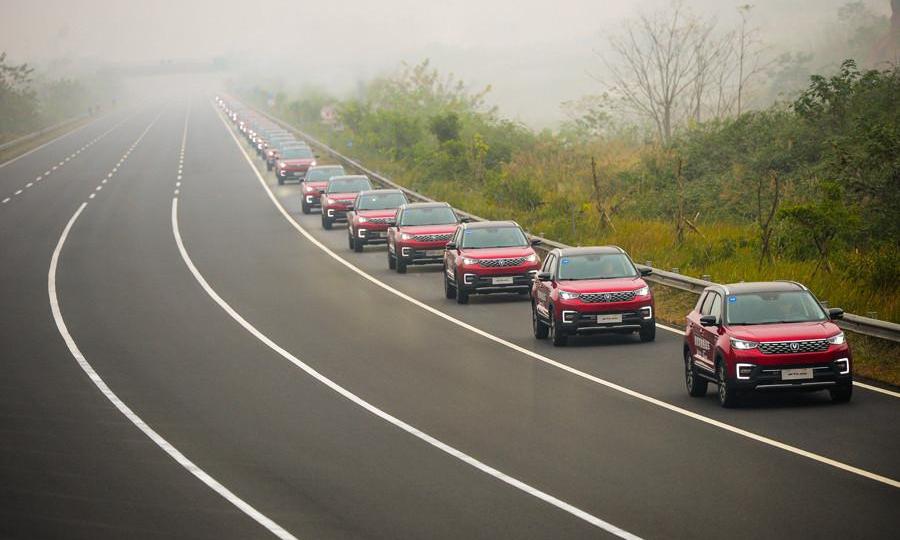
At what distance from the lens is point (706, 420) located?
1645cm

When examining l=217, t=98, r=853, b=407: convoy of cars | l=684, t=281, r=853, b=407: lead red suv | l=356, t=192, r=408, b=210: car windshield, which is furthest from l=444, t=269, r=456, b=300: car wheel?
l=684, t=281, r=853, b=407: lead red suv

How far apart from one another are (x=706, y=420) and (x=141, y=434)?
21.7 ft

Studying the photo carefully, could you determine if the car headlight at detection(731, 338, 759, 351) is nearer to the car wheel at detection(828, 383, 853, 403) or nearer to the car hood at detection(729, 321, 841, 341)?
the car hood at detection(729, 321, 841, 341)

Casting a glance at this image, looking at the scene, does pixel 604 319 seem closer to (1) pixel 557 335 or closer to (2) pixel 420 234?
(1) pixel 557 335

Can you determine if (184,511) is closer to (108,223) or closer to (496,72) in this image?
(108,223)

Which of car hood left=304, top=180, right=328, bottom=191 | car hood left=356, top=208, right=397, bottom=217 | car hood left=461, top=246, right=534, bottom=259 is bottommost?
car hood left=304, top=180, right=328, bottom=191

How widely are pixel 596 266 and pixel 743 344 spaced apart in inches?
Answer: 272

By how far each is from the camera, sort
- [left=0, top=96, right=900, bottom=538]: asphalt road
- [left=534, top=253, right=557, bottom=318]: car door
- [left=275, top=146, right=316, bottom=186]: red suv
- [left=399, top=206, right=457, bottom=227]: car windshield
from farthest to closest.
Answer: [left=275, top=146, right=316, bottom=186]: red suv, [left=399, top=206, right=457, bottom=227]: car windshield, [left=534, top=253, right=557, bottom=318]: car door, [left=0, top=96, right=900, bottom=538]: asphalt road

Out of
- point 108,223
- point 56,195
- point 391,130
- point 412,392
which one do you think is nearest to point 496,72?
point 391,130

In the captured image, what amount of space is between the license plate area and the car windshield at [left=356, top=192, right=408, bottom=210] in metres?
25.1

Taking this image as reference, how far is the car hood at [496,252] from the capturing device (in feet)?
94.2

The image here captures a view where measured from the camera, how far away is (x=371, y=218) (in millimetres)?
40125

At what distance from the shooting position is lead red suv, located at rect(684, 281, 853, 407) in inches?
649

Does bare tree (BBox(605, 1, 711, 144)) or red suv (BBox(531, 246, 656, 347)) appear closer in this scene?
red suv (BBox(531, 246, 656, 347))
